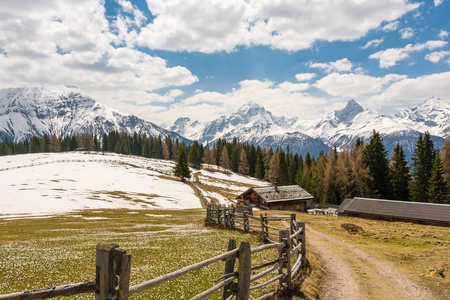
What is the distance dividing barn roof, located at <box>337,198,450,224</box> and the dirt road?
30356 millimetres

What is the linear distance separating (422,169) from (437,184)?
5.74 meters

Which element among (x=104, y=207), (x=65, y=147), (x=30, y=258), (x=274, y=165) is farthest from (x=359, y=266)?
(x=65, y=147)

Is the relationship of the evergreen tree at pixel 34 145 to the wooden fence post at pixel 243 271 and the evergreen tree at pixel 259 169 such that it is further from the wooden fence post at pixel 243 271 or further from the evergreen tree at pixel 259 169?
the wooden fence post at pixel 243 271

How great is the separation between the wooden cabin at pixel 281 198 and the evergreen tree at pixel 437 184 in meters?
26.1

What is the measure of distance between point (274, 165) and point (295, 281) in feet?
352

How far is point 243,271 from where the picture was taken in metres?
8.05

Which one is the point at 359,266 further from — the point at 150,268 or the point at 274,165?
the point at 274,165

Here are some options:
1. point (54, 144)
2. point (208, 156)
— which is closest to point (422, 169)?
point (208, 156)

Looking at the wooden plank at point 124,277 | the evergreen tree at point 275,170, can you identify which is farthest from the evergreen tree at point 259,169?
the wooden plank at point 124,277

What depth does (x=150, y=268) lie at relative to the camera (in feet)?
44.1

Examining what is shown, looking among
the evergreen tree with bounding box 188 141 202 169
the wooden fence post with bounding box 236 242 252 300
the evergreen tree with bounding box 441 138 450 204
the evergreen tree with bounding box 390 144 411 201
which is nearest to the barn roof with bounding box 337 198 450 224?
the evergreen tree with bounding box 441 138 450 204

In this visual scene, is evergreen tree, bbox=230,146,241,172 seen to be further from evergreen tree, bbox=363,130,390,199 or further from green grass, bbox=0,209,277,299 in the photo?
green grass, bbox=0,209,277,299

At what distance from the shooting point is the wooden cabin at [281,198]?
65.9m

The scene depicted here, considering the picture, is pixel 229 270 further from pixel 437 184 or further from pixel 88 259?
pixel 437 184
